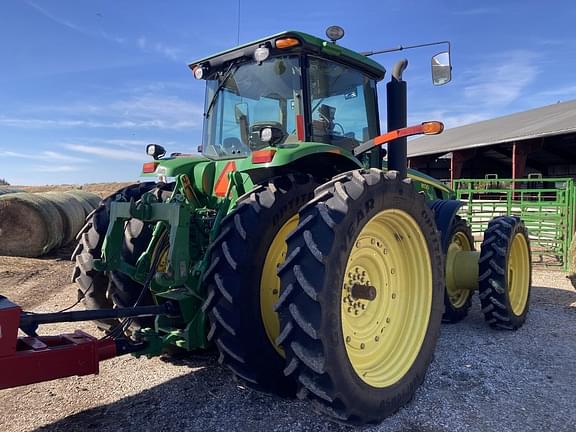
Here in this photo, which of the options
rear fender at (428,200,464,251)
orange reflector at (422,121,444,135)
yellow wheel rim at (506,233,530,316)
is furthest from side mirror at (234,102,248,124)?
yellow wheel rim at (506,233,530,316)

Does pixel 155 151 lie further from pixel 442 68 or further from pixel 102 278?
pixel 442 68

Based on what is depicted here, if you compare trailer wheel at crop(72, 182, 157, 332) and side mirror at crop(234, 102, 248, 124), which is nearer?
trailer wheel at crop(72, 182, 157, 332)

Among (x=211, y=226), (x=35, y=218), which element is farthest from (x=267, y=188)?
(x=35, y=218)

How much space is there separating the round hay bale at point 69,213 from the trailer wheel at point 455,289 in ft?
29.1

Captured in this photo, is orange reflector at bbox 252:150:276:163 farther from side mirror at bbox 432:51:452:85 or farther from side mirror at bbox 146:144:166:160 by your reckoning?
side mirror at bbox 432:51:452:85

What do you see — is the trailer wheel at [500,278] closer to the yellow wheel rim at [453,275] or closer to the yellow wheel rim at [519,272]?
the yellow wheel rim at [519,272]

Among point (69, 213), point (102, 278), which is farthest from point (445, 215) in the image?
point (69, 213)

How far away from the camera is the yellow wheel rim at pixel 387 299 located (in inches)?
120

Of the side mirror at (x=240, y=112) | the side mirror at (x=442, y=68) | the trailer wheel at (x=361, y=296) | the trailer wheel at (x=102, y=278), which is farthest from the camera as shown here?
the side mirror at (x=442, y=68)

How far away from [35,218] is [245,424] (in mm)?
8854

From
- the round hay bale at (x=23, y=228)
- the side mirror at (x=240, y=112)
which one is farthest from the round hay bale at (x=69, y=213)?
the side mirror at (x=240, y=112)

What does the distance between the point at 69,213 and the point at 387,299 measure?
32.4 ft

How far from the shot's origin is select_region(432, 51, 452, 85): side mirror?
4.21 m

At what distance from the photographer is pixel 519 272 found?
545cm
